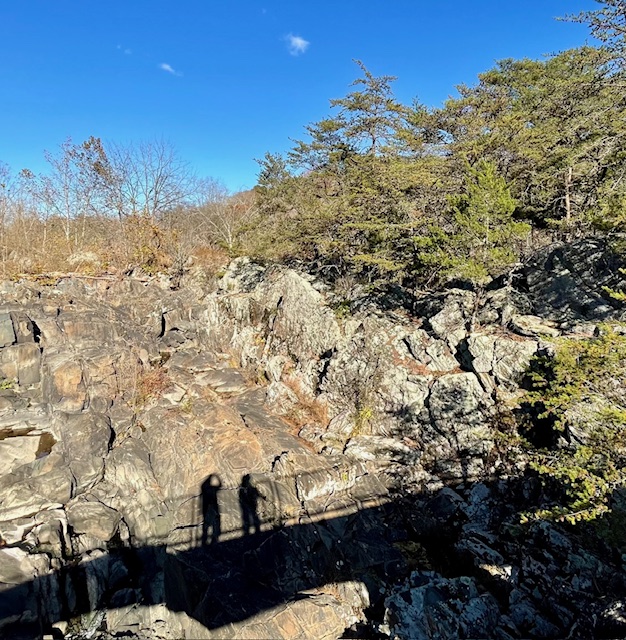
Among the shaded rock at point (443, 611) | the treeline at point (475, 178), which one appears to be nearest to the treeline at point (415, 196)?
the treeline at point (475, 178)

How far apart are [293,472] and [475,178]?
10970 millimetres

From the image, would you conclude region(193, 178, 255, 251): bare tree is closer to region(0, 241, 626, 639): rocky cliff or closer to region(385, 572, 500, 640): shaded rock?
region(0, 241, 626, 639): rocky cliff

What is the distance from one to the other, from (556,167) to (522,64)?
10074mm

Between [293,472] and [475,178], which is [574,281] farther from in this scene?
[293,472]

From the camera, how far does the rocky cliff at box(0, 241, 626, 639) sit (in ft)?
22.6

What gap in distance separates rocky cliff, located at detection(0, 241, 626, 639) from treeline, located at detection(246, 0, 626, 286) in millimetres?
1943

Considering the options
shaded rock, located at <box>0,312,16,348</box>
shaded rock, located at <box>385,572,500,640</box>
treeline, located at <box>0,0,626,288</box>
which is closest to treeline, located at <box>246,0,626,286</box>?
treeline, located at <box>0,0,626,288</box>

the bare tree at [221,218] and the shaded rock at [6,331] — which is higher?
the bare tree at [221,218]

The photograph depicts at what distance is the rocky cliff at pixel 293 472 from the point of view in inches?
271

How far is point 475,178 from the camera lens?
11.8m

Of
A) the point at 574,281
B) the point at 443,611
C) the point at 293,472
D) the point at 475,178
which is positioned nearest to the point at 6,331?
the point at 293,472

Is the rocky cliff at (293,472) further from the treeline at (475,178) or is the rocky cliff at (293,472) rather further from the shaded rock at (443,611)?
the treeline at (475,178)

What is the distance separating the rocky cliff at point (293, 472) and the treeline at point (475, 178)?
6.37 ft

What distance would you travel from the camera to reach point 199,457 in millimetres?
9836
